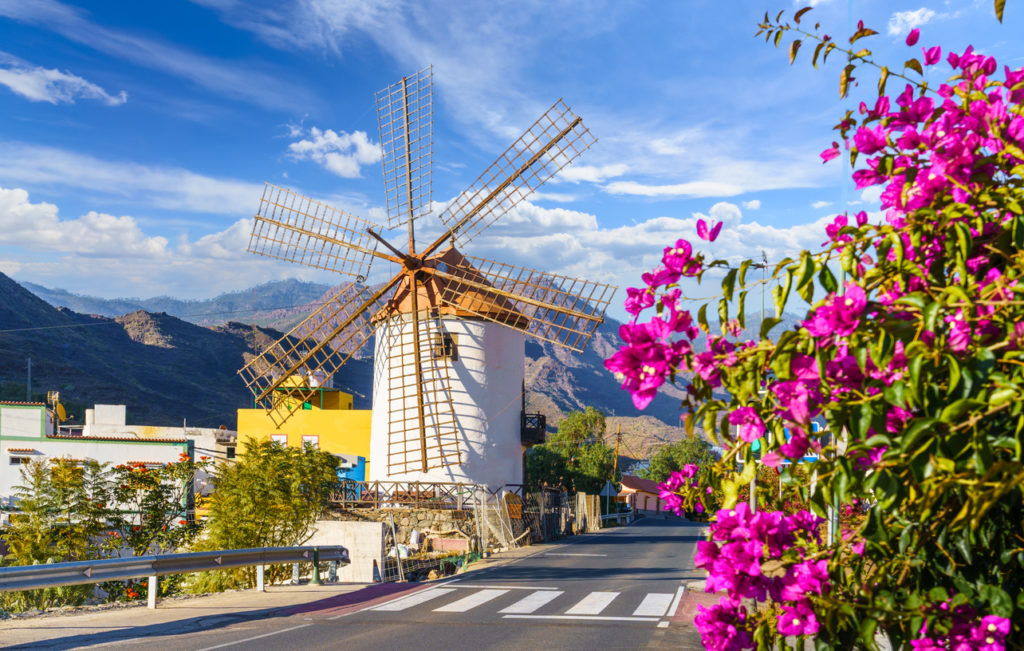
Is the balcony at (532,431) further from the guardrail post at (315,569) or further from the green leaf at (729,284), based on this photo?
the green leaf at (729,284)

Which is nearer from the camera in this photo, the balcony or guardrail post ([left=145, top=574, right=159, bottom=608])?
guardrail post ([left=145, top=574, right=159, bottom=608])

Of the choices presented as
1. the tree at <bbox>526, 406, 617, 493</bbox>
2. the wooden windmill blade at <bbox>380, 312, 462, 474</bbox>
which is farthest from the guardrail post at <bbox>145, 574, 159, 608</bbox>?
the tree at <bbox>526, 406, 617, 493</bbox>

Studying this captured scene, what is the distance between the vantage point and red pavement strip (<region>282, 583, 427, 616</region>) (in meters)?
13.4

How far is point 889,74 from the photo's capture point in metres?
3.44

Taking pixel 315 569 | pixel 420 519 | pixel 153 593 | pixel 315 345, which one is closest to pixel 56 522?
pixel 315 569

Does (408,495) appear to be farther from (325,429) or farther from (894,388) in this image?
(894,388)

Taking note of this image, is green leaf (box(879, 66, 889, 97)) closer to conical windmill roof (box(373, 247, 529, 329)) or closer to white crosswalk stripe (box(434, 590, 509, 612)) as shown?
white crosswalk stripe (box(434, 590, 509, 612))

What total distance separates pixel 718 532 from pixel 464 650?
25.1 feet

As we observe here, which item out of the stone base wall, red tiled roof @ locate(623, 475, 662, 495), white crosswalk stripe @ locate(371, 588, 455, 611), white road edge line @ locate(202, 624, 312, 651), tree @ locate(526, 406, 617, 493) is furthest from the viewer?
red tiled roof @ locate(623, 475, 662, 495)

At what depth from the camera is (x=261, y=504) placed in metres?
18.8

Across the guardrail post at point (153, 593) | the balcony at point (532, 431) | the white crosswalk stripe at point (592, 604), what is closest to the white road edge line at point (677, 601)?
the white crosswalk stripe at point (592, 604)

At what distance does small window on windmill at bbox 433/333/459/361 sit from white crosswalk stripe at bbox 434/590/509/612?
15006 millimetres

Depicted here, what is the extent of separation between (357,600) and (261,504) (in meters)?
4.82

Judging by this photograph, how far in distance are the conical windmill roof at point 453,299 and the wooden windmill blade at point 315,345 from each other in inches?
43.0
